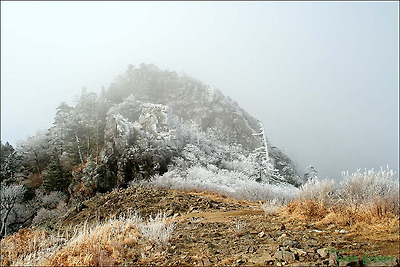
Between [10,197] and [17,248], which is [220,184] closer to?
[10,197]

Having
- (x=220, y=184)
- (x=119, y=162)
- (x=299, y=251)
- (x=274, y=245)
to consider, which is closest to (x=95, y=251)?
(x=274, y=245)

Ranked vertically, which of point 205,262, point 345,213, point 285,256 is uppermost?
point 345,213

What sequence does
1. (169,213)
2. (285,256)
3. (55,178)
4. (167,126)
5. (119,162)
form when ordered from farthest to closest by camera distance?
(167,126) → (55,178) → (119,162) → (169,213) → (285,256)

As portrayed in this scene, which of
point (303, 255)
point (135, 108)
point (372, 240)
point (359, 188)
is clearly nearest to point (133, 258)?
point (303, 255)

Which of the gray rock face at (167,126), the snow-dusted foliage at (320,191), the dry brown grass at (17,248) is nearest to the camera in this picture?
the dry brown grass at (17,248)

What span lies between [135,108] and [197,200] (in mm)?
35958

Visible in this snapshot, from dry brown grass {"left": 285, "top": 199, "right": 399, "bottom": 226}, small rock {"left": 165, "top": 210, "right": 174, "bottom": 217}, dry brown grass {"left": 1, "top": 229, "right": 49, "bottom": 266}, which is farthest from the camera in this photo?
small rock {"left": 165, "top": 210, "right": 174, "bottom": 217}

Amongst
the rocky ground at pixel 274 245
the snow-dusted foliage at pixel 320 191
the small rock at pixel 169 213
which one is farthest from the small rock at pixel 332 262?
the small rock at pixel 169 213

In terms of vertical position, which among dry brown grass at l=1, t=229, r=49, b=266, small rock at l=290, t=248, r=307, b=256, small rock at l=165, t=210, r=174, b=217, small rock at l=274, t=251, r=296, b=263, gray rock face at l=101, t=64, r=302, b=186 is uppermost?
gray rock face at l=101, t=64, r=302, b=186

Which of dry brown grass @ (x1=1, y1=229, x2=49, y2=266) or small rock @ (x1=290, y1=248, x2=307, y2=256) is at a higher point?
small rock @ (x1=290, y1=248, x2=307, y2=256)

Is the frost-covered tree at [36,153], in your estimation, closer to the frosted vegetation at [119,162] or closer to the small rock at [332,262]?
the frosted vegetation at [119,162]

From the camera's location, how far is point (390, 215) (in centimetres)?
545

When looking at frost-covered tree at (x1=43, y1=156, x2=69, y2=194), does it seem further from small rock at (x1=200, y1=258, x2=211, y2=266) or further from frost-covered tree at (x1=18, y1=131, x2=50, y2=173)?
small rock at (x1=200, y1=258, x2=211, y2=266)

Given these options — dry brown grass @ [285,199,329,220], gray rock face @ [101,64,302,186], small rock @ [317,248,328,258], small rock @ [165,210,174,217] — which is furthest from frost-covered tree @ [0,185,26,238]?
small rock @ [317,248,328,258]
